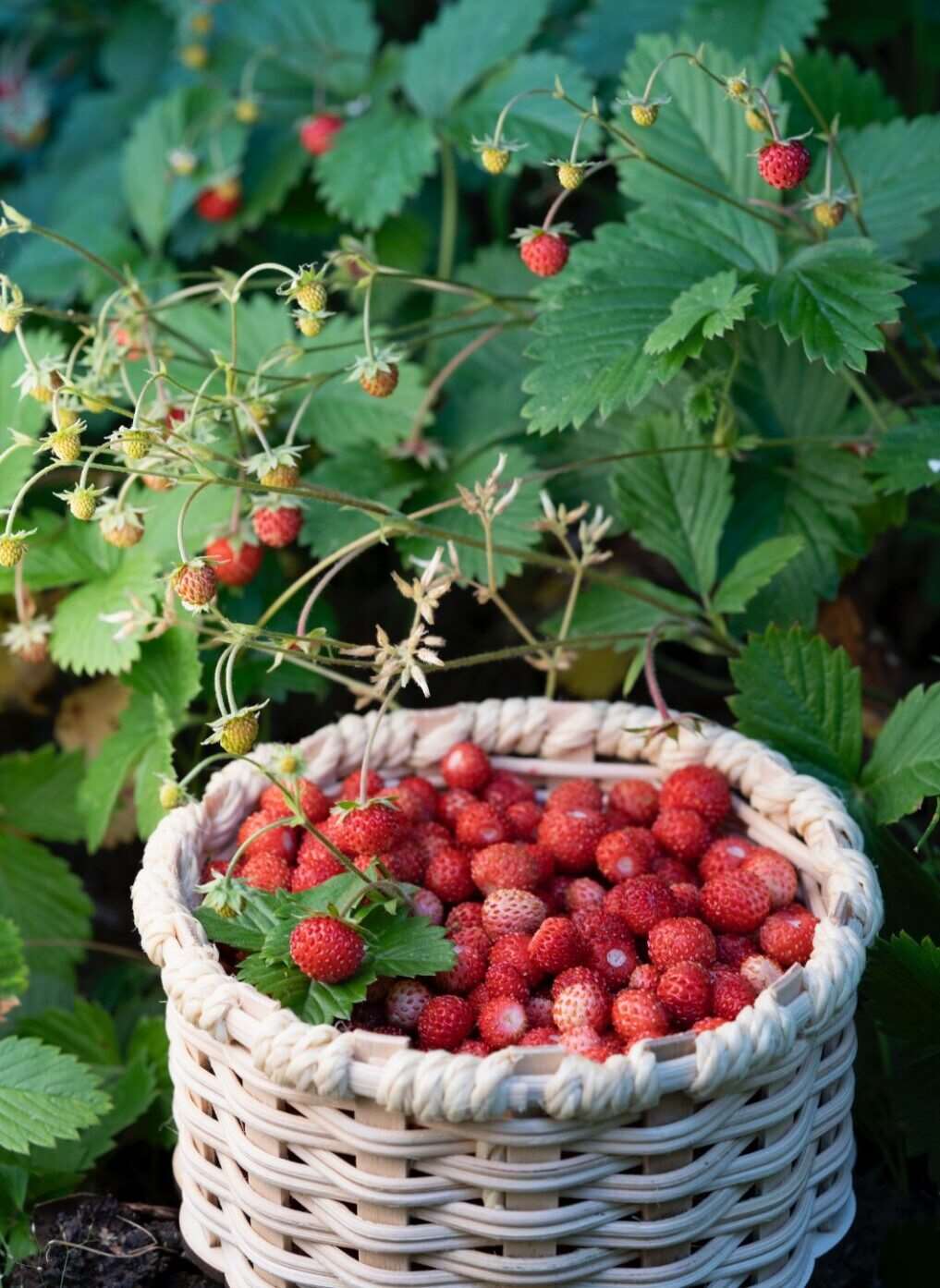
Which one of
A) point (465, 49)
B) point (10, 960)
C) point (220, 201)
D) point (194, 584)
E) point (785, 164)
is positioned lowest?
point (10, 960)

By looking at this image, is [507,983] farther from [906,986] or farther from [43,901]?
[43,901]

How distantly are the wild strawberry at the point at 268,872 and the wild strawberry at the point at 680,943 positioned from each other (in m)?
0.35

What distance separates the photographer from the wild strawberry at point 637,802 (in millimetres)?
1530

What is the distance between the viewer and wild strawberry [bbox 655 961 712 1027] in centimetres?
122

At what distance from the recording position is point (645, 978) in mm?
1259

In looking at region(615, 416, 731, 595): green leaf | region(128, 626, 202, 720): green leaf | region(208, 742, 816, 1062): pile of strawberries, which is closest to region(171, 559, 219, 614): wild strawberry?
region(208, 742, 816, 1062): pile of strawberries

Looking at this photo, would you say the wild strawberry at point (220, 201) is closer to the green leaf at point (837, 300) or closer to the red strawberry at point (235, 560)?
the red strawberry at point (235, 560)

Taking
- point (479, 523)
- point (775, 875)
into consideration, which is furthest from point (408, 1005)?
point (479, 523)

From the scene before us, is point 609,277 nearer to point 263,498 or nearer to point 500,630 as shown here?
point 263,498

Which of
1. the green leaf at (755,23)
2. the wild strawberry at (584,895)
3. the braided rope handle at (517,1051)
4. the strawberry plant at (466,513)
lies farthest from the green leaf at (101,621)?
the green leaf at (755,23)

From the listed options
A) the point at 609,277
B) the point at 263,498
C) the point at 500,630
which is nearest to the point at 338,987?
the point at 263,498

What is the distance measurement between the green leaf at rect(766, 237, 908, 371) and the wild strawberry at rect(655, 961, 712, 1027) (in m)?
0.60

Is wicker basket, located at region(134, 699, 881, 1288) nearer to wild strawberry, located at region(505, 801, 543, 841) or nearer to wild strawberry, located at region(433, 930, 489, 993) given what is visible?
wild strawberry, located at region(433, 930, 489, 993)

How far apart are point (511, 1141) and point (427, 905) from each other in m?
0.31
